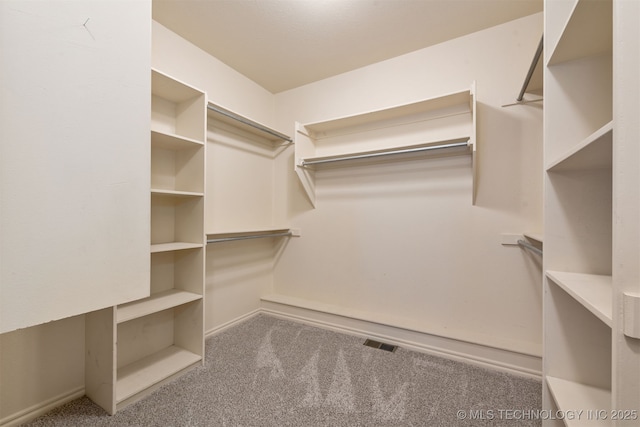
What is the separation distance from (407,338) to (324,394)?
2.67 feet

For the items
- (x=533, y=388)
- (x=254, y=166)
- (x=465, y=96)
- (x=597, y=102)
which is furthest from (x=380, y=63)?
(x=533, y=388)

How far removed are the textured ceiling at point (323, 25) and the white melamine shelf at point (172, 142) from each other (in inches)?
34.3

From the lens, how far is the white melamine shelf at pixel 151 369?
55.4 inches

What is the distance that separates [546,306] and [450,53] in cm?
188

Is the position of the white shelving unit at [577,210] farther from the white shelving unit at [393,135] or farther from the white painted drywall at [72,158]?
the white painted drywall at [72,158]

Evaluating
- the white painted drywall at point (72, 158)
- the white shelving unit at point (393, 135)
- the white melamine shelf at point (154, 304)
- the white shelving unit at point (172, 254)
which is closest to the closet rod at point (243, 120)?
the white shelving unit at point (172, 254)

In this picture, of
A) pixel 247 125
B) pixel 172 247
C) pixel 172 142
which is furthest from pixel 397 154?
pixel 172 247

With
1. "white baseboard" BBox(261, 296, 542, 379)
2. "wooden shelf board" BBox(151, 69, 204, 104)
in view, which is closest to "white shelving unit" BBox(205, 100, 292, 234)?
"wooden shelf board" BBox(151, 69, 204, 104)

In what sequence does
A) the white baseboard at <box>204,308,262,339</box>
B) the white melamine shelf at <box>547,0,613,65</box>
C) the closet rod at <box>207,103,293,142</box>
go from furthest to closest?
1. the white baseboard at <box>204,308,262,339</box>
2. the closet rod at <box>207,103,293,142</box>
3. the white melamine shelf at <box>547,0,613,65</box>

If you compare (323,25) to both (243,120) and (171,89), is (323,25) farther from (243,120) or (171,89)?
(171,89)

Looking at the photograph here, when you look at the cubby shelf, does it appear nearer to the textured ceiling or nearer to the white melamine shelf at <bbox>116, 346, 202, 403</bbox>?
the white melamine shelf at <bbox>116, 346, 202, 403</bbox>

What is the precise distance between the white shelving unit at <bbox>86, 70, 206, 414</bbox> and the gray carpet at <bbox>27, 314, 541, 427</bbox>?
19 cm

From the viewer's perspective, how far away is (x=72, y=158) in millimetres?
928

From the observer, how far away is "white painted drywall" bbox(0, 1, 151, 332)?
0.81 metres
